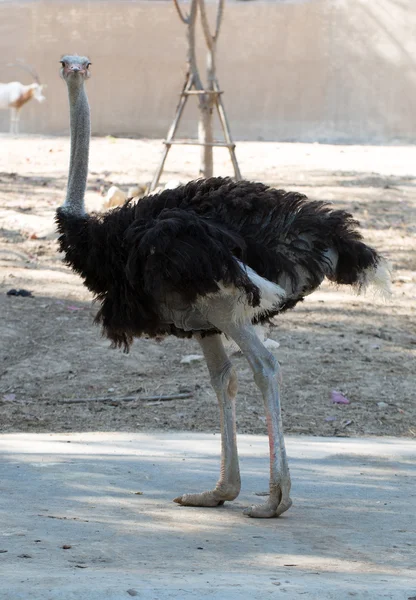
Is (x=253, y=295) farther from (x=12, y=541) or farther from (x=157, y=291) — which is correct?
(x=12, y=541)

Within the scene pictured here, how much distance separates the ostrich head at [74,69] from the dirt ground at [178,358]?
1.42 m

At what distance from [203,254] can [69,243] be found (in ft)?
2.29

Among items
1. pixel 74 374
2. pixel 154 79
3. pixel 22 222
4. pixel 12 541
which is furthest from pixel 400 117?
pixel 12 541

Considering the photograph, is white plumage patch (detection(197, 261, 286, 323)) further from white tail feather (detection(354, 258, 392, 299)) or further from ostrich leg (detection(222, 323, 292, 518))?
white tail feather (detection(354, 258, 392, 299))

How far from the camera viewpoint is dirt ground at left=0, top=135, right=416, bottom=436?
5719 mm

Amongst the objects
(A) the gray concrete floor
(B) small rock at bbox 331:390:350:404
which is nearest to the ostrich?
(A) the gray concrete floor

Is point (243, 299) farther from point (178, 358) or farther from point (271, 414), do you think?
point (178, 358)

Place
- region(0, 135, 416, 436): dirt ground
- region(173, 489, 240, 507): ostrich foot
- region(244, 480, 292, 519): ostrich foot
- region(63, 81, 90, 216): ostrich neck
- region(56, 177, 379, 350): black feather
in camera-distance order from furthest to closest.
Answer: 1. region(0, 135, 416, 436): dirt ground
2. region(63, 81, 90, 216): ostrich neck
3. region(173, 489, 240, 507): ostrich foot
4. region(244, 480, 292, 519): ostrich foot
5. region(56, 177, 379, 350): black feather

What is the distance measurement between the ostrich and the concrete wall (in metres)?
15.2

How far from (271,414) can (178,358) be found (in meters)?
3.16

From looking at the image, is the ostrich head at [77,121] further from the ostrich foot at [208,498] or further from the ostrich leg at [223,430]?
the ostrich foot at [208,498]

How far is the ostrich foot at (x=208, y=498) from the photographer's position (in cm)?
378

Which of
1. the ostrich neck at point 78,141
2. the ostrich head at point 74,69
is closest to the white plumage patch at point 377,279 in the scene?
the ostrich neck at point 78,141

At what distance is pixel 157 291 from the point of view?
3.51m
